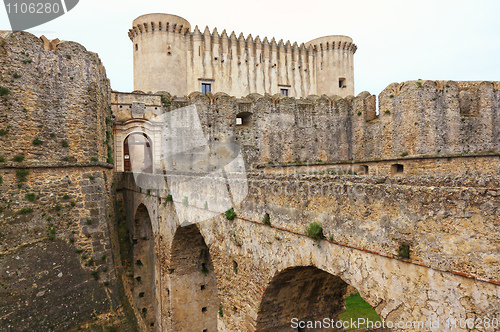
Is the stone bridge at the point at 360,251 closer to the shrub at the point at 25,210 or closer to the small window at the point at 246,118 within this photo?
the shrub at the point at 25,210

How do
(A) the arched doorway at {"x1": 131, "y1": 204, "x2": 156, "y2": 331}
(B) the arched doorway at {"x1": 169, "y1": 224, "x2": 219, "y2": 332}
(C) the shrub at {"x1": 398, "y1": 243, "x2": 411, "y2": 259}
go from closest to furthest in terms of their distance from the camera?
(C) the shrub at {"x1": 398, "y1": 243, "x2": 411, "y2": 259} → (B) the arched doorway at {"x1": 169, "y1": 224, "x2": 219, "y2": 332} → (A) the arched doorway at {"x1": 131, "y1": 204, "x2": 156, "y2": 331}

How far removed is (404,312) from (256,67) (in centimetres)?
2232

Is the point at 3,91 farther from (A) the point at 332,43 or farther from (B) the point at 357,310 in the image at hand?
(A) the point at 332,43

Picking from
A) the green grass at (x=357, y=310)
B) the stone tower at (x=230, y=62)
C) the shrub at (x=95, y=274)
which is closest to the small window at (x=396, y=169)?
the green grass at (x=357, y=310)

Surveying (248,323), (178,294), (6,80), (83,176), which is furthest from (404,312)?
(6,80)

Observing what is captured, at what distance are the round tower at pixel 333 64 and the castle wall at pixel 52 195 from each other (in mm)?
18741

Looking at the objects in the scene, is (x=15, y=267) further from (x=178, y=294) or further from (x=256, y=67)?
(x=256, y=67)

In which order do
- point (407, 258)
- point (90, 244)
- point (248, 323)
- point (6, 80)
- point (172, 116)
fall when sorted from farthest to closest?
point (172, 116), point (90, 244), point (6, 80), point (248, 323), point (407, 258)

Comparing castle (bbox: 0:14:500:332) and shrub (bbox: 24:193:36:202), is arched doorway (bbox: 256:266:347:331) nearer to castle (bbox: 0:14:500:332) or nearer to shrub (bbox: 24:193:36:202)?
castle (bbox: 0:14:500:332)

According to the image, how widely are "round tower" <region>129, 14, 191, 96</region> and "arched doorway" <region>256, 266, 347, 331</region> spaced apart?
1821cm

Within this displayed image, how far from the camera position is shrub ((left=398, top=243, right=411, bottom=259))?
119 inches

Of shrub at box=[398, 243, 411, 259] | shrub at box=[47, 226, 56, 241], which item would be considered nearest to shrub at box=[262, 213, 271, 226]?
shrub at box=[398, 243, 411, 259]

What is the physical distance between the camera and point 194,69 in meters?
21.8

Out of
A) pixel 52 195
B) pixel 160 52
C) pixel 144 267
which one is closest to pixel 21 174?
pixel 52 195
